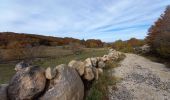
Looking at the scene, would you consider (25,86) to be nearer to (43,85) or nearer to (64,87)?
(43,85)

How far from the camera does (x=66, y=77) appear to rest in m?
9.27

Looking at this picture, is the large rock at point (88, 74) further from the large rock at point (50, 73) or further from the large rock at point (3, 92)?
the large rock at point (3, 92)

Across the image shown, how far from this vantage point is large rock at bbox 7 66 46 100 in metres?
8.41

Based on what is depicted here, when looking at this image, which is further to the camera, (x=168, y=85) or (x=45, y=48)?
(x=45, y=48)

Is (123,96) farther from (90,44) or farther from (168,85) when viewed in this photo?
(90,44)

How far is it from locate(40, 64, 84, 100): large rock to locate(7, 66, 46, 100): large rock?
1.26 feet

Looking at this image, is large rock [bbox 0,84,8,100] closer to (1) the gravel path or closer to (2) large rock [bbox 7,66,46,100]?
(2) large rock [bbox 7,66,46,100]

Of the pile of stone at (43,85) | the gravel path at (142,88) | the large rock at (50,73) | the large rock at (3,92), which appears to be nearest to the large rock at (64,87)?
the pile of stone at (43,85)

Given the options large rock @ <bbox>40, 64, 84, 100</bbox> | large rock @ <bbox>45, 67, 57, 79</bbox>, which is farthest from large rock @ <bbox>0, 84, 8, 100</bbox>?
large rock @ <bbox>45, 67, 57, 79</bbox>

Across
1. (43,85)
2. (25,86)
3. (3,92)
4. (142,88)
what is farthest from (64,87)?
(142,88)

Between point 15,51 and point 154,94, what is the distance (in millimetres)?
23672

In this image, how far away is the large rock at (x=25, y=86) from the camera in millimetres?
8406

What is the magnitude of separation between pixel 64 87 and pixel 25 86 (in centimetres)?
135

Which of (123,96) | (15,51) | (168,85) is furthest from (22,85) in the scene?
(15,51)
